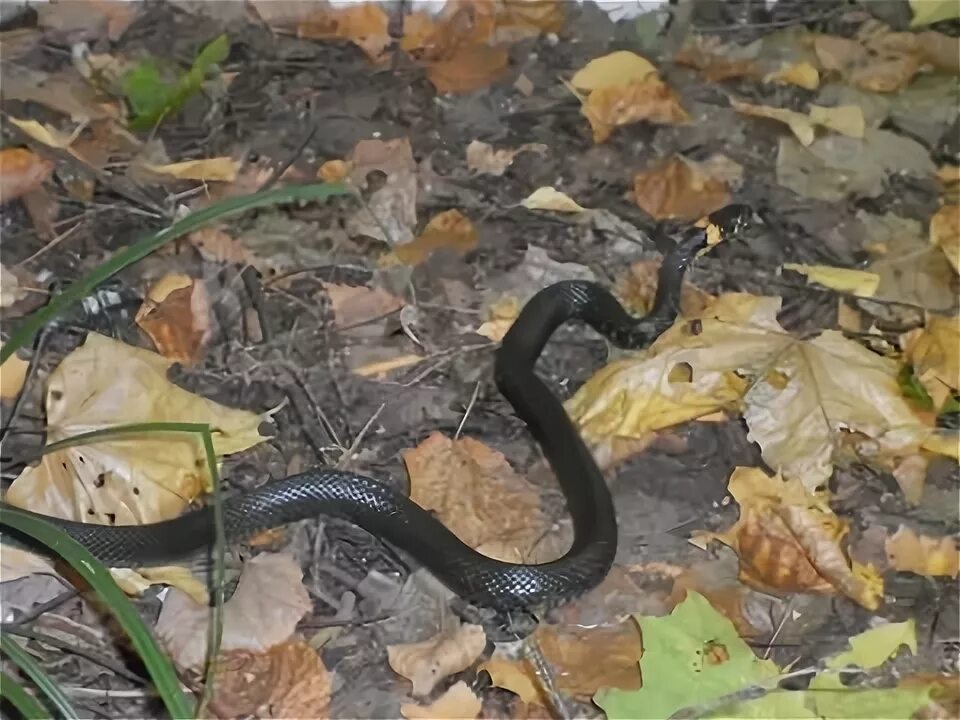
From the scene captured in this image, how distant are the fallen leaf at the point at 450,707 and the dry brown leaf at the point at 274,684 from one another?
14cm

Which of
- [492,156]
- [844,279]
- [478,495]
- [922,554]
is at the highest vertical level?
[492,156]

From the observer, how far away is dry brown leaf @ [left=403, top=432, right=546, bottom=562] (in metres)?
2.06

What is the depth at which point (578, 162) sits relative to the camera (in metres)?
2.89

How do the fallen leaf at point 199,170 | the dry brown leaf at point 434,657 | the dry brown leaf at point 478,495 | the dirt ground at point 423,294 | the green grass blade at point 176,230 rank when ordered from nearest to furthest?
1. the green grass blade at point 176,230
2. the dry brown leaf at point 434,657
3. the dirt ground at point 423,294
4. the dry brown leaf at point 478,495
5. the fallen leaf at point 199,170

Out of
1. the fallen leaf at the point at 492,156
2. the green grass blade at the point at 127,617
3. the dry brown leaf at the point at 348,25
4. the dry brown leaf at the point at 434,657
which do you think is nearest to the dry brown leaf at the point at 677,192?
the fallen leaf at the point at 492,156

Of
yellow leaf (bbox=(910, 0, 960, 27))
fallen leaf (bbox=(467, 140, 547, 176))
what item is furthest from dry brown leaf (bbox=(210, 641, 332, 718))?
yellow leaf (bbox=(910, 0, 960, 27))

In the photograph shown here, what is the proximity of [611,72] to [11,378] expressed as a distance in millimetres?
1768

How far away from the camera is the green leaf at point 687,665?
1720 mm

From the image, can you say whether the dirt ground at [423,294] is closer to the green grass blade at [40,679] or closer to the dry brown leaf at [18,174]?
the dry brown leaf at [18,174]

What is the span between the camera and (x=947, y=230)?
265cm

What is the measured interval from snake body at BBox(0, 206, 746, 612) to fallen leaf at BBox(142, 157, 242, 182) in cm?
90

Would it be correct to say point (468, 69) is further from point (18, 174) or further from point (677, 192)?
point (18, 174)

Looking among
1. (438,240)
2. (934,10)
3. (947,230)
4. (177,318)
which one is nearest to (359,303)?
(438,240)

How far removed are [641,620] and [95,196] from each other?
1.63 m
